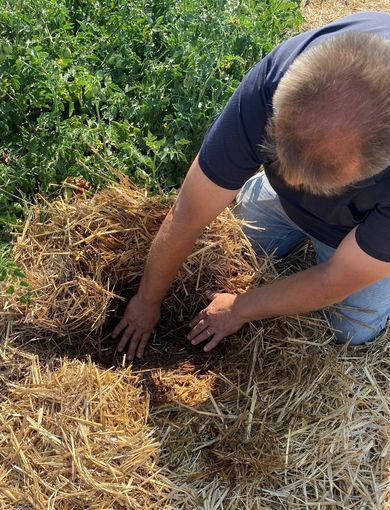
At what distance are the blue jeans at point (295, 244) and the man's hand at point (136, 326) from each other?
0.57m

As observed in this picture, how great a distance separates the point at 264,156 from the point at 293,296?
0.49 metres

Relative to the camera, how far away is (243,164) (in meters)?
2.06

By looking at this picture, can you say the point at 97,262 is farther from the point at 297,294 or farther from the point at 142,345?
the point at 297,294

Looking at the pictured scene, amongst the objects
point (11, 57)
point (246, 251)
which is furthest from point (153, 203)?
point (11, 57)

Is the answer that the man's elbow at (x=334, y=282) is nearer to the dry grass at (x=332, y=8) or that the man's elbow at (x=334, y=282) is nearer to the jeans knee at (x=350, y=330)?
the jeans knee at (x=350, y=330)

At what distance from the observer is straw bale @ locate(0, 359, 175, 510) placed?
6.64 ft

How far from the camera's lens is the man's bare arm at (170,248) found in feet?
7.00

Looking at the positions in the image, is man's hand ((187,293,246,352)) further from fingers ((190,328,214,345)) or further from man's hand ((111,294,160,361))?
man's hand ((111,294,160,361))

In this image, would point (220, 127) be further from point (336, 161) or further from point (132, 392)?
point (132, 392)

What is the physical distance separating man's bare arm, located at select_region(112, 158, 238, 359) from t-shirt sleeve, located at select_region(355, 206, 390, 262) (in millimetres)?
453

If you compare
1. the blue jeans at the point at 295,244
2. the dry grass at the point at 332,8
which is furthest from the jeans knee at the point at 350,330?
the dry grass at the point at 332,8

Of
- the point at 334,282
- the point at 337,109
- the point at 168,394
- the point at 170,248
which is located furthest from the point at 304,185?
the point at 168,394

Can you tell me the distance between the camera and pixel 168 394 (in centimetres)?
235

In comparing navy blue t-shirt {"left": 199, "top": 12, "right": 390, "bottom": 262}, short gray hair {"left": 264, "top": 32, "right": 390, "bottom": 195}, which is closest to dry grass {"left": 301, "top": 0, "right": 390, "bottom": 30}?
navy blue t-shirt {"left": 199, "top": 12, "right": 390, "bottom": 262}
